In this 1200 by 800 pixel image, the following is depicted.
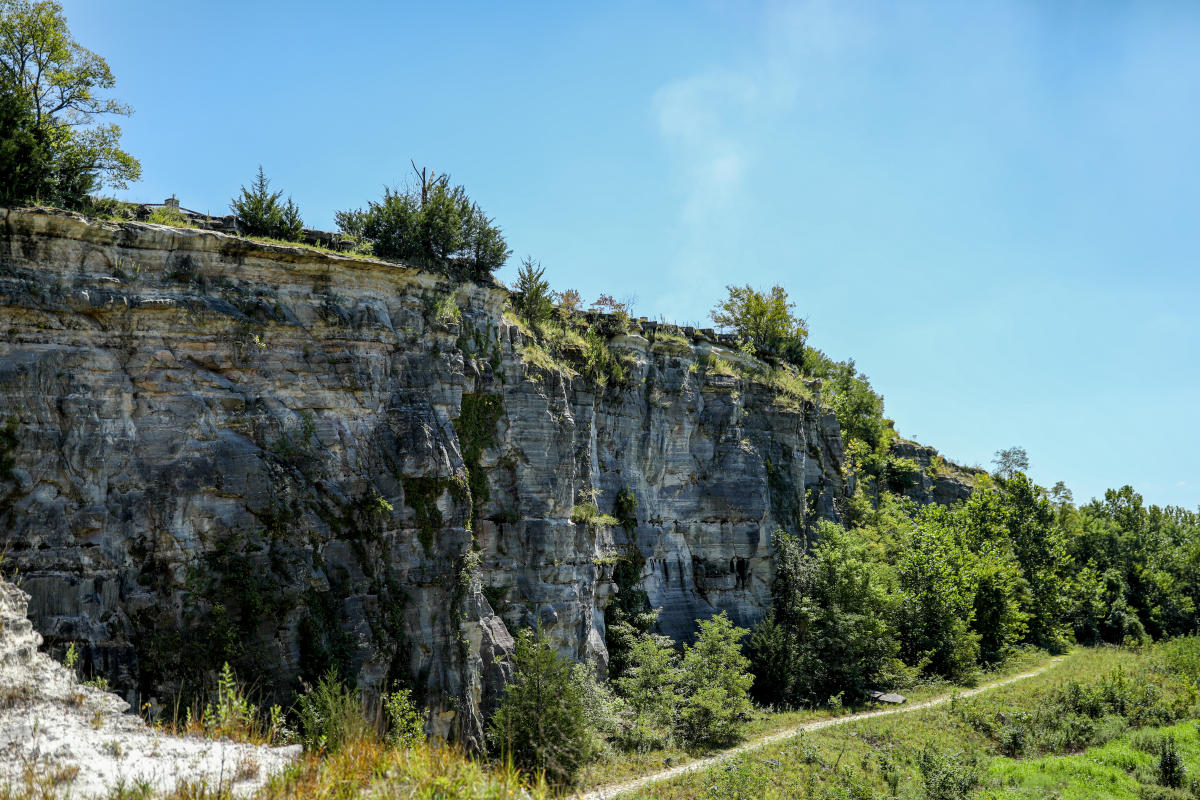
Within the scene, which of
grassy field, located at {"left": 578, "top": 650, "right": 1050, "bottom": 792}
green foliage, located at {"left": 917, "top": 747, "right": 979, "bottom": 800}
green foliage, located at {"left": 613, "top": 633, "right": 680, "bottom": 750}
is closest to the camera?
green foliage, located at {"left": 917, "top": 747, "right": 979, "bottom": 800}

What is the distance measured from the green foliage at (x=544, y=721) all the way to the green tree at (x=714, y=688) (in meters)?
5.60

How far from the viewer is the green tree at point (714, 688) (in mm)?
23125

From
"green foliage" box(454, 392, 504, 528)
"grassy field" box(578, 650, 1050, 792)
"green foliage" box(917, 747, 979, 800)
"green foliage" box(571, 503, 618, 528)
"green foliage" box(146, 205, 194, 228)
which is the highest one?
"green foliage" box(146, 205, 194, 228)

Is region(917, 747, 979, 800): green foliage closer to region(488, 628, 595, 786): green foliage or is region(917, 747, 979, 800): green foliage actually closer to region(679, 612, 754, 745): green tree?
region(679, 612, 754, 745): green tree

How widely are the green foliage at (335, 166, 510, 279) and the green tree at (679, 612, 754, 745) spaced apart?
15287mm

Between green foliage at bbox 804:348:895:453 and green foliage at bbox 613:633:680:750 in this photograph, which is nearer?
green foliage at bbox 613:633:680:750

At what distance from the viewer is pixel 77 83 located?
18609 millimetres

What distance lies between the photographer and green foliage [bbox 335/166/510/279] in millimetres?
23000

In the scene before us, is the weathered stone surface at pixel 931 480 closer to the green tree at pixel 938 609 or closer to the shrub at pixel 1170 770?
the green tree at pixel 938 609

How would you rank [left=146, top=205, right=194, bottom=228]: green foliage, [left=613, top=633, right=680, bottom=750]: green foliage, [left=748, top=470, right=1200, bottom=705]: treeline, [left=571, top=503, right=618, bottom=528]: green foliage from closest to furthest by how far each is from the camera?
[left=146, top=205, right=194, bottom=228]: green foliage
[left=613, top=633, right=680, bottom=750]: green foliage
[left=571, top=503, right=618, bottom=528]: green foliage
[left=748, top=470, right=1200, bottom=705]: treeline

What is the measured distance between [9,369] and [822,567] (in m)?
29.5

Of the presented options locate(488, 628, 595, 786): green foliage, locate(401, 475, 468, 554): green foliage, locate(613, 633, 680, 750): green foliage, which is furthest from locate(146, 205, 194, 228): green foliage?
locate(613, 633, 680, 750): green foliage

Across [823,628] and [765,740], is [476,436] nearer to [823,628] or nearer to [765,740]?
[765,740]

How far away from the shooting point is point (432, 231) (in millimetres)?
23266
